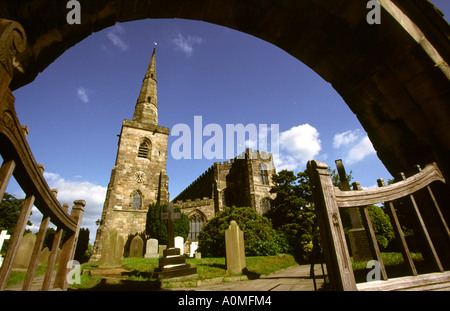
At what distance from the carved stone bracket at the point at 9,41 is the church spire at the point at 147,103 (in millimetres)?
23110

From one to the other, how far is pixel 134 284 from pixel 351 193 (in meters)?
5.25

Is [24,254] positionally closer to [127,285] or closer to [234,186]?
[127,285]

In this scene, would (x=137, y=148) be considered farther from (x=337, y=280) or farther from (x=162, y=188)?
(x=337, y=280)

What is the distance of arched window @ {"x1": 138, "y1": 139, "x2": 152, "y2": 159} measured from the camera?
2155 centimetres

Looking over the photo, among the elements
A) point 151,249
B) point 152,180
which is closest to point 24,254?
point 151,249

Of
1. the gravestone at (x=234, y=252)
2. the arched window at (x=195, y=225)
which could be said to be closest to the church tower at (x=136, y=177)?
the arched window at (x=195, y=225)

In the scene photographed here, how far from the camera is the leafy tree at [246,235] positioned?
37.9ft

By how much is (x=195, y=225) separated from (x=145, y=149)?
10.0 meters

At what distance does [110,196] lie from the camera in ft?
58.3

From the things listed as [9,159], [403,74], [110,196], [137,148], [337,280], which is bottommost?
[337,280]
